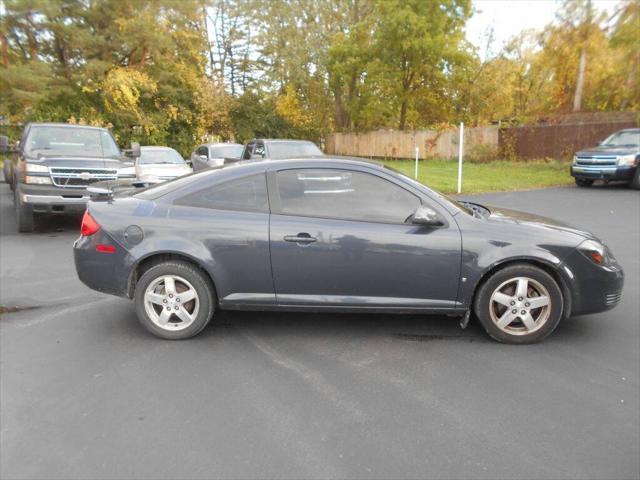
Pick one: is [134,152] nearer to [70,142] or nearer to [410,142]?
[70,142]

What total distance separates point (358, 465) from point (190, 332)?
81.7 inches

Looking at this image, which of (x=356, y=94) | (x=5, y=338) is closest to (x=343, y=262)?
(x=5, y=338)

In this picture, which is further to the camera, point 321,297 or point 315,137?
point 315,137

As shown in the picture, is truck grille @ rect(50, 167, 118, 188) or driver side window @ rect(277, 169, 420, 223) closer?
driver side window @ rect(277, 169, 420, 223)

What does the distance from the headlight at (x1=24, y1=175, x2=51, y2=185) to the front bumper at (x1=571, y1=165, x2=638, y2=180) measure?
Answer: 15430 mm

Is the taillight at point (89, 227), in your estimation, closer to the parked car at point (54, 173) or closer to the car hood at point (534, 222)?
the car hood at point (534, 222)

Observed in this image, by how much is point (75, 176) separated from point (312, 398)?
285 inches

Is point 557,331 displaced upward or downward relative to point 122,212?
downward

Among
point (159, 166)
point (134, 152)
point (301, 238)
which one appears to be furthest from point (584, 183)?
point (301, 238)

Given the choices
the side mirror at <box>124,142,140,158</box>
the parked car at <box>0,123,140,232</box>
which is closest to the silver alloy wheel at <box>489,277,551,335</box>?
the parked car at <box>0,123,140,232</box>

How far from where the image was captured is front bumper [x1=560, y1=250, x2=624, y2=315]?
4.07 meters

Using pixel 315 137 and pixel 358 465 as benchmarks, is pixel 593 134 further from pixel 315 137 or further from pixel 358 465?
pixel 358 465

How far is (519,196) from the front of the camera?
14.7 m

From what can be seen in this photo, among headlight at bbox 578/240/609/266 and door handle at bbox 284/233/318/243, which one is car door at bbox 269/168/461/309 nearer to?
door handle at bbox 284/233/318/243
